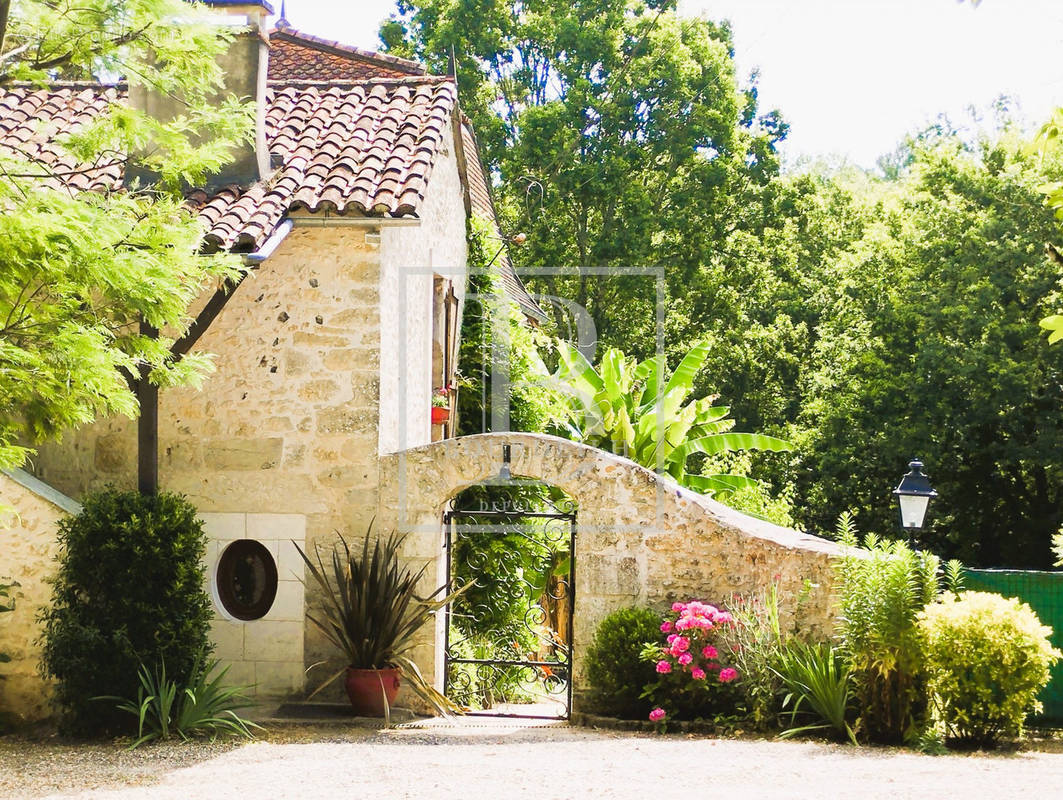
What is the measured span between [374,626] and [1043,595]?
5.80 metres

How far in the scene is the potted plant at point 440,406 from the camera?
1238 cm

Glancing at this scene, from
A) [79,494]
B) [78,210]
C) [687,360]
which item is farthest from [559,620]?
[78,210]

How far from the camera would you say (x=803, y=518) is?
1021 inches

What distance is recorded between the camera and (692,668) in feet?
30.1

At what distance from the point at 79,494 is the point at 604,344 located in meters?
17.4

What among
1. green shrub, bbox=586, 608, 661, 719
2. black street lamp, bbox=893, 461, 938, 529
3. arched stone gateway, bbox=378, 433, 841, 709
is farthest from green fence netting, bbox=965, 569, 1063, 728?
green shrub, bbox=586, 608, 661, 719

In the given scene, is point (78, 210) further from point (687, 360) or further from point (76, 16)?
point (687, 360)

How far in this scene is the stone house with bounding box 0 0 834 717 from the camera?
9.73m

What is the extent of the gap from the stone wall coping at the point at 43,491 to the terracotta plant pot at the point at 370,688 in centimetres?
262

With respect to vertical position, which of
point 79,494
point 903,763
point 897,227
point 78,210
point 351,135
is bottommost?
point 903,763

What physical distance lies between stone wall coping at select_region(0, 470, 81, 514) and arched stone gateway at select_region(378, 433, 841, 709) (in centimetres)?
263

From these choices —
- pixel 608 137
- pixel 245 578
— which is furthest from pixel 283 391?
pixel 608 137

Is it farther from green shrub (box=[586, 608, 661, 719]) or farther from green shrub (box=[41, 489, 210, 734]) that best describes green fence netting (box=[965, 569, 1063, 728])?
green shrub (box=[41, 489, 210, 734])

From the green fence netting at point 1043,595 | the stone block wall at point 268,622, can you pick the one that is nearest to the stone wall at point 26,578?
the stone block wall at point 268,622
